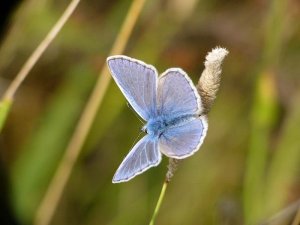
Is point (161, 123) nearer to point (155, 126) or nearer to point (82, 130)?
point (155, 126)

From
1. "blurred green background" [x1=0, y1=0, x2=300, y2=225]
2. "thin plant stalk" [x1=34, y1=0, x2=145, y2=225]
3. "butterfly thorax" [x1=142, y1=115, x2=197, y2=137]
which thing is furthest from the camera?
"blurred green background" [x1=0, y1=0, x2=300, y2=225]

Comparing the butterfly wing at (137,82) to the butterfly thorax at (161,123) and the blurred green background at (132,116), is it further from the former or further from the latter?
the blurred green background at (132,116)

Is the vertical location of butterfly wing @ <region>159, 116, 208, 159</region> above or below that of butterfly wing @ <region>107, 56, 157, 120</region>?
below

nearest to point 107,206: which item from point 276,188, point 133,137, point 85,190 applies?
point 85,190

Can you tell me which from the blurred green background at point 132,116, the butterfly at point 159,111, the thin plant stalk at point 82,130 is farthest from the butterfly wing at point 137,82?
the blurred green background at point 132,116

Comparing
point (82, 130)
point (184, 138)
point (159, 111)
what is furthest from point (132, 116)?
point (184, 138)

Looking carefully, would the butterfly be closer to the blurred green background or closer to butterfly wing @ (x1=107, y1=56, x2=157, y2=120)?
butterfly wing @ (x1=107, y1=56, x2=157, y2=120)

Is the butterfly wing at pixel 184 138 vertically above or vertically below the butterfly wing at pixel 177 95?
below

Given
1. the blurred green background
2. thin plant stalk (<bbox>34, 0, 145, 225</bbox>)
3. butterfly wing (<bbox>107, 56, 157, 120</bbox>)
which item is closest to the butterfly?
butterfly wing (<bbox>107, 56, 157, 120</bbox>)
